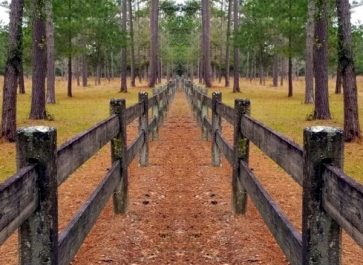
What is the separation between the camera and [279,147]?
4238 millimetres

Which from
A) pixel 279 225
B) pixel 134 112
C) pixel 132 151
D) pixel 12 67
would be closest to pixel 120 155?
pixel 132 151

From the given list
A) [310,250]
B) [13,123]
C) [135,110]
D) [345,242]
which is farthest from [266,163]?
[310,250]

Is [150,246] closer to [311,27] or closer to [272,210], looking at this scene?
[272,210]

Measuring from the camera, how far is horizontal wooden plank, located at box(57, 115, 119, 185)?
3.64 metres

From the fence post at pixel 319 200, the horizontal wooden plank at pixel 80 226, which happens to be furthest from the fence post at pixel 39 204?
the fence post at pixel 319 200

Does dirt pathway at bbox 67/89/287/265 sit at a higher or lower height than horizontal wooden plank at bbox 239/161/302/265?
lower

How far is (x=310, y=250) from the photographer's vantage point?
310cm

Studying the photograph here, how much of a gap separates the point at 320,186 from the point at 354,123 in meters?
11.0

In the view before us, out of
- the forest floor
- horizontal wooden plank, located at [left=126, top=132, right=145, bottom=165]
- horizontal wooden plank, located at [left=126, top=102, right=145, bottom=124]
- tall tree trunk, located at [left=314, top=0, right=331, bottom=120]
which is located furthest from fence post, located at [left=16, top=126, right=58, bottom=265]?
tall tree trunk, located at [left=314, top=0, right=331, bottom=120]

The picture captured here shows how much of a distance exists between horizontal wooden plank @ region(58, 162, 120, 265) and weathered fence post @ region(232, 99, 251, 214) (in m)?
1.74

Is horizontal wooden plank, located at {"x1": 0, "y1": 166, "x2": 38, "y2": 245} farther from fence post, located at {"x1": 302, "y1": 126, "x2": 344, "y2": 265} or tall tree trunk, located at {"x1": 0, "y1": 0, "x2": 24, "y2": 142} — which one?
tall tree trunk, located at {"x1": 0, "y1": 0, "x2": 24, "y2": 142}

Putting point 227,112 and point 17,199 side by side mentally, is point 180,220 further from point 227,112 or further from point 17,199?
point 17,199

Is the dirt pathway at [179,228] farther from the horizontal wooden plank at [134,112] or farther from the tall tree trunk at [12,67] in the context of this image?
the tall tree trunk at [12,67]

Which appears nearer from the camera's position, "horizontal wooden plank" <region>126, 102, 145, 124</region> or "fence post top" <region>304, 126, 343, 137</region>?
"fence post top" <region>304, 126, 343, 137</region>
